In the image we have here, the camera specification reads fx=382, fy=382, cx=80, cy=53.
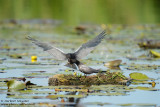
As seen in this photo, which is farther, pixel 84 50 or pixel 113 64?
pixel 113 64

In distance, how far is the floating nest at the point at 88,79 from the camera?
7578 millimetres

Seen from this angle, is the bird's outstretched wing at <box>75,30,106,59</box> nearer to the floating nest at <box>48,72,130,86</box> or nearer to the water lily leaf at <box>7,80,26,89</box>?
the floating nest at <box>48,72,130,86</box>

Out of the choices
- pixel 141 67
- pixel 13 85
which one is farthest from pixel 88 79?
pixel 141 67

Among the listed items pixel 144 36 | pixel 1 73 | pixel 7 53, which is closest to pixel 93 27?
pixel 144 36

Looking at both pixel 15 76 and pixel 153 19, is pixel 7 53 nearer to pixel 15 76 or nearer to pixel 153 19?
pixel 15 76

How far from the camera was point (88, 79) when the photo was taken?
25.2 ft

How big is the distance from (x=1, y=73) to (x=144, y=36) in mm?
8857

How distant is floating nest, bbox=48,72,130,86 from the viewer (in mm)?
7578

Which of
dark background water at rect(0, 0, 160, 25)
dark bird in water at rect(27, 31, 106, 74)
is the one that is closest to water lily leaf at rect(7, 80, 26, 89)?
dark bird in water at rect(27, 31, 106, 74)

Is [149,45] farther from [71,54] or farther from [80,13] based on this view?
[80,13]

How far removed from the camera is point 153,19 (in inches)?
893

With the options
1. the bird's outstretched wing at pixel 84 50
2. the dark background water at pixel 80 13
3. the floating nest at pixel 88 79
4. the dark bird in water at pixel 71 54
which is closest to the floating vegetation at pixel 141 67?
the floating nest at pixel 88 79

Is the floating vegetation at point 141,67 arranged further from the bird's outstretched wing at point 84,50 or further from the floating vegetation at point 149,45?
the floating vegetation at point 149,45

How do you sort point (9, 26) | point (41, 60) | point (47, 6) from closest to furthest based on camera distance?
point (41, 60) < point (9, 26) < point (47, 6)
